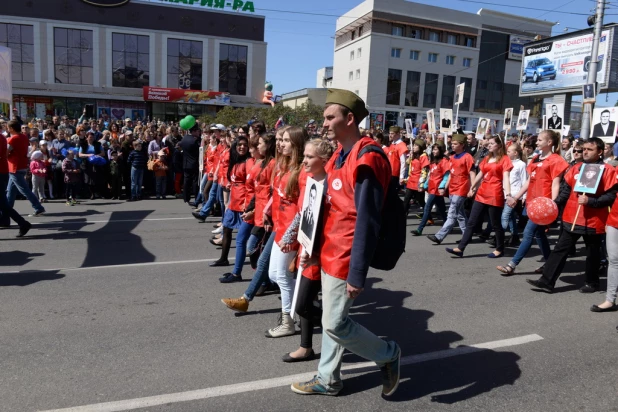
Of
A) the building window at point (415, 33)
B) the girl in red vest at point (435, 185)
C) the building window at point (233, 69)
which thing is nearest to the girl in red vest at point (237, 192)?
the girl in red vest at point (435, 185)

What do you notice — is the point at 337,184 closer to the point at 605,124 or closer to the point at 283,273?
the point at 283,273

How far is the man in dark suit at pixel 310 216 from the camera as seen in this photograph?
3227mm

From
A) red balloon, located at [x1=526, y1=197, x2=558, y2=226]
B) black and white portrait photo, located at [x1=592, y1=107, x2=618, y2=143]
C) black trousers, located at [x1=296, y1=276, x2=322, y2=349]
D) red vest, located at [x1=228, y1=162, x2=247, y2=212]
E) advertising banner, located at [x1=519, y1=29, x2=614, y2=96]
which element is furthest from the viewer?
advertising banner, located at [x1=519, y1=29, x2=614, y2=96]

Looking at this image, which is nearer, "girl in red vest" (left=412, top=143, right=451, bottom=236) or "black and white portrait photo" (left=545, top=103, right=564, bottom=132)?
"girl in red vest" (left=412, top=143, right=451, bottom=236)

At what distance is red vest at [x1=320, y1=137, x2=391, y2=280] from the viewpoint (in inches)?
118

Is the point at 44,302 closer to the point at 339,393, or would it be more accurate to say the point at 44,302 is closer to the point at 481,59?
the point at 339,393

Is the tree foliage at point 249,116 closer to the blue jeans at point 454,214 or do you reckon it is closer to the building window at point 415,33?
the blue jeans at point 454,214

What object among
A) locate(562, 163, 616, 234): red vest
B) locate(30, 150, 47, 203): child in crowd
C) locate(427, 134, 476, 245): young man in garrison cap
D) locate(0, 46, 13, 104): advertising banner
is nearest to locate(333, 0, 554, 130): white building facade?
locate(30, 150, 47, 203): child in crowd

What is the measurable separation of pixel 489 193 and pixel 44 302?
645 cm

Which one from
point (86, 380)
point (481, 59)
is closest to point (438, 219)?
point (86, 380)

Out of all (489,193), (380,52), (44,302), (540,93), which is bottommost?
(44,302)

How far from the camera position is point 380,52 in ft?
203

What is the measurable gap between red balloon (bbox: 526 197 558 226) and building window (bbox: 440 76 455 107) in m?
63.5

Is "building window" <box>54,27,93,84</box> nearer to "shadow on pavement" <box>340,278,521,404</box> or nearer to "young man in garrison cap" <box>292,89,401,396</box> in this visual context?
"shadow on pavement" <box>340,278,521,404</box>
